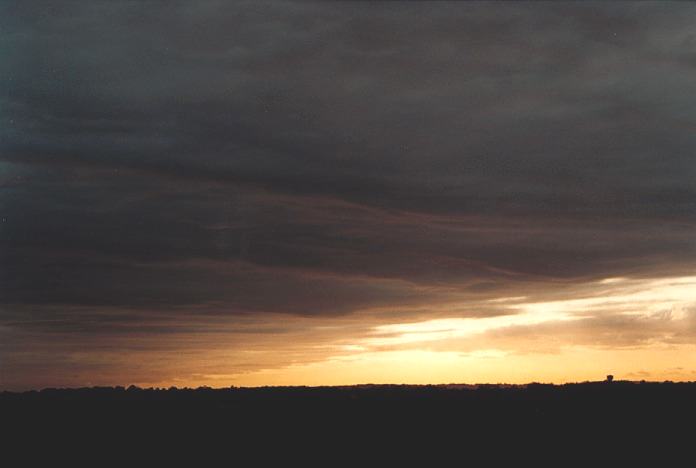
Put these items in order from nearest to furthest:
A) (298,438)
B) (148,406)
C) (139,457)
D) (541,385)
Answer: (139,457) < (298,438) < (148,406) < (541,385)

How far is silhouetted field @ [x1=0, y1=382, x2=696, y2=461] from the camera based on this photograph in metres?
57.3

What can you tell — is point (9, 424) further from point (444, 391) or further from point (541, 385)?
point (541, 385)

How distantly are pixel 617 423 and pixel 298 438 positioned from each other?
23.4 meters

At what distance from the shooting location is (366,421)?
6438 cm

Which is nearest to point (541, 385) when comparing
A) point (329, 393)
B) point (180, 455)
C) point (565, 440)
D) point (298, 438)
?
point (329, 393)

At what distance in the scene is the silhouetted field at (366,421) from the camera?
57281mm

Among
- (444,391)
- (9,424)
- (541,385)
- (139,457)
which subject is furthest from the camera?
(541,385)

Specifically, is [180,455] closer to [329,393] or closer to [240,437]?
[240,437]

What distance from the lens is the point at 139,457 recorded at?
54.2 meters

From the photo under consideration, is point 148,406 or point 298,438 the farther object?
point 148,406

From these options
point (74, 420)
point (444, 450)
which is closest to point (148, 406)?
point (74, 420)

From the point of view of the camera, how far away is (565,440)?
193ft

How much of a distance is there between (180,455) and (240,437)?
5.53 meters

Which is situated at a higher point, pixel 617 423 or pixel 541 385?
pixel 541 385
